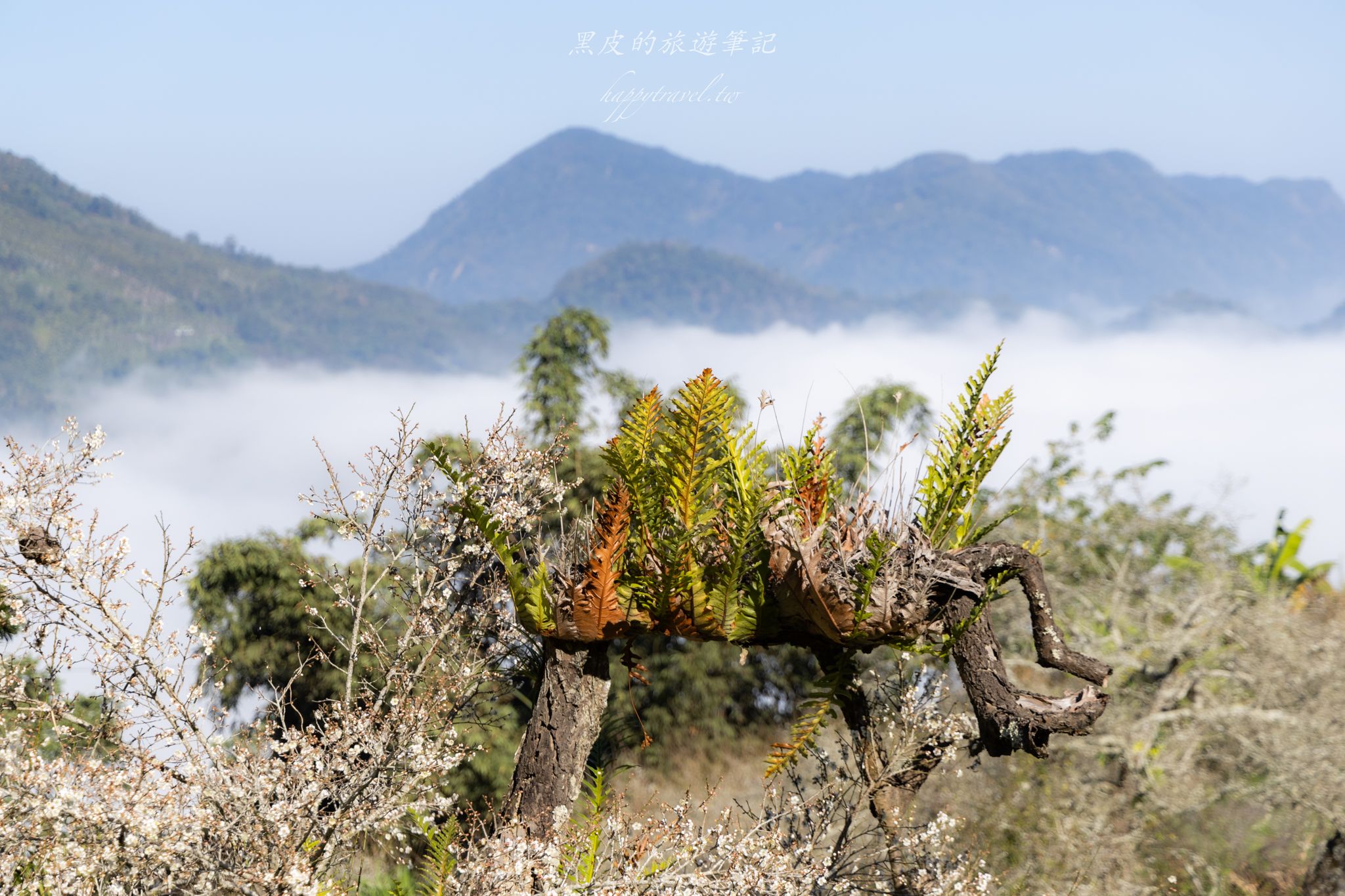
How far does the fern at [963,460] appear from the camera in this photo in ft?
10.8

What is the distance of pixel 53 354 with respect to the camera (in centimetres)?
19000

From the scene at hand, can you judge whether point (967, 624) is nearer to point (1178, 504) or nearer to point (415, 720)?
point (415, 720)

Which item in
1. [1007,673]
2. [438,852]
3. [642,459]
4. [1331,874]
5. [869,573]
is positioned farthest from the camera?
[1331,874]

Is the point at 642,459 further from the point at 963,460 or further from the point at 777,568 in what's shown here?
the point at 963,460

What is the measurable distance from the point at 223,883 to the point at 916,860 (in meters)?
2.47

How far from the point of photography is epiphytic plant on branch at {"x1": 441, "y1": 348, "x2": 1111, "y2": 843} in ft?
10.4

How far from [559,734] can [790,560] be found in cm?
105

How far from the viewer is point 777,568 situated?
10.6ft

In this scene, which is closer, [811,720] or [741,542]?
[741,542]

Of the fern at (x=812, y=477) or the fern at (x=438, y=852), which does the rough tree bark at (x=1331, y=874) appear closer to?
the fern at (x=812, y=477)

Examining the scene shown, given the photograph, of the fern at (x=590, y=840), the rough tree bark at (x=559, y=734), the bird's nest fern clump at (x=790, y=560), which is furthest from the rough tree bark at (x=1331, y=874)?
the rough tree bark at (x=559, y=734)

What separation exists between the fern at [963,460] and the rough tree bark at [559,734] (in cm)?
125

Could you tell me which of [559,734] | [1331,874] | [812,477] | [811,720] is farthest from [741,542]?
[1331,874]

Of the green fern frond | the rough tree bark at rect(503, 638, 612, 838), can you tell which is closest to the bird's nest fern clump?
the green fern frond
